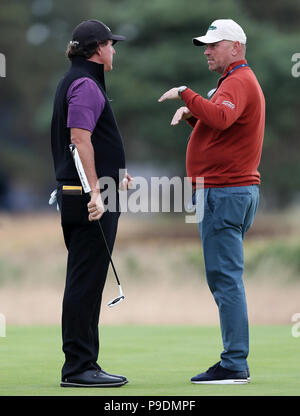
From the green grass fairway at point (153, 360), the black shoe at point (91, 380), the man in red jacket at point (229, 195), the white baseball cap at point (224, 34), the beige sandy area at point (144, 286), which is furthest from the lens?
the beige sandy area at point (144, 286)

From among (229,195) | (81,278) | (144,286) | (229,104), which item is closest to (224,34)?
(229,104)

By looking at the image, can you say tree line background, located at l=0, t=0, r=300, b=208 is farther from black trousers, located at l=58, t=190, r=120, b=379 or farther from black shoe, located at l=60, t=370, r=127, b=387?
black shoe, located at l=60, t=370, r=127, b=387

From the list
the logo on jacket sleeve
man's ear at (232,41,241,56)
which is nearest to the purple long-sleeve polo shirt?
the logo on jacket sleeve

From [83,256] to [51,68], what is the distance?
27.5 meters

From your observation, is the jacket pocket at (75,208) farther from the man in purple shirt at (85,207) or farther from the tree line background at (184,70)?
the tree line background at (184,70)

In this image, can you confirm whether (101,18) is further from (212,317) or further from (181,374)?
(181,374)

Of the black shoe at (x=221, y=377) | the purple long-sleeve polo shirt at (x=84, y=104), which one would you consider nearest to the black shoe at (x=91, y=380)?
the black shoe at (x=221, y=377)

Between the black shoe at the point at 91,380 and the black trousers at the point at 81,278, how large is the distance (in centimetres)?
3

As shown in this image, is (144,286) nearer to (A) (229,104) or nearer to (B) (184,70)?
(B) (184,70)

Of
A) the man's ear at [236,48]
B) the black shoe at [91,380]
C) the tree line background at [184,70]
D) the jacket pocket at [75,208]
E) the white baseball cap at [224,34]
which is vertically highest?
the tree line background at [184,70]

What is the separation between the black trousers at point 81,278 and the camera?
481cm

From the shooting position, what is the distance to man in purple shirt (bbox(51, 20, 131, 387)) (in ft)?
15.7

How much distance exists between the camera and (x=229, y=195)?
16.1 ft

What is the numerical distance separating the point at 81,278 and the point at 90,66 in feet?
3.60
